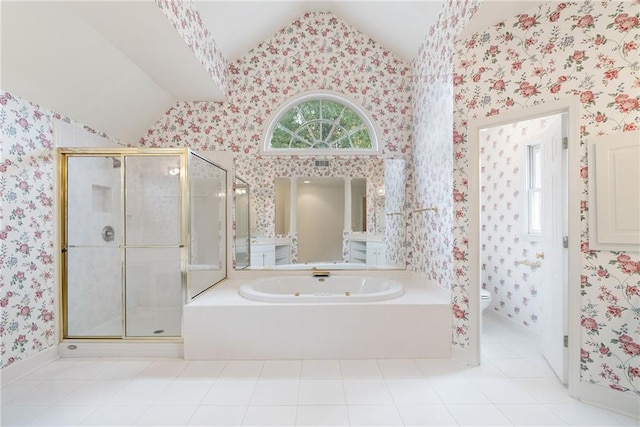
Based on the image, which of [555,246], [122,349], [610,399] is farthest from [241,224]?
[610,399]

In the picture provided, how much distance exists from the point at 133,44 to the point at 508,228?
3.78 meters

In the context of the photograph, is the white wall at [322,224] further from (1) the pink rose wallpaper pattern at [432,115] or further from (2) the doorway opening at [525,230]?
(2) the doorway opening at [525,230]

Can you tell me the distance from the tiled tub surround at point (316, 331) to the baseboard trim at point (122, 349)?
169 millimetres

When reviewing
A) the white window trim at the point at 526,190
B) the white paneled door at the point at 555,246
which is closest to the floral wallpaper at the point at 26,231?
the white paneled door at the point at 555,246

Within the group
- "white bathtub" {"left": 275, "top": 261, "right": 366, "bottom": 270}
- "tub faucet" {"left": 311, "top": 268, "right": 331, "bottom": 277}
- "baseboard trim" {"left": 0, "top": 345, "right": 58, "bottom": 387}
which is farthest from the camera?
"white bathtub" {"left": 275, "top": 261, "right": 366, "bottom": 270}

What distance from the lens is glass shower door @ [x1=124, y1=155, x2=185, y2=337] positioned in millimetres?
2492

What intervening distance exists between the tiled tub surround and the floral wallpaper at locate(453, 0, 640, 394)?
87 cm

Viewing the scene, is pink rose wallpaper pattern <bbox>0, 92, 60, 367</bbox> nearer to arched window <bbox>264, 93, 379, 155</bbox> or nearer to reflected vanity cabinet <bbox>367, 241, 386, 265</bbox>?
arched window <bbox>264, 93, 379, 155</bbox>

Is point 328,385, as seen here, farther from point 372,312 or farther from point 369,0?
point 369,0

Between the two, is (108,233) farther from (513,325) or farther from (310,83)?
(513,325)

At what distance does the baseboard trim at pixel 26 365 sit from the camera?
194cm

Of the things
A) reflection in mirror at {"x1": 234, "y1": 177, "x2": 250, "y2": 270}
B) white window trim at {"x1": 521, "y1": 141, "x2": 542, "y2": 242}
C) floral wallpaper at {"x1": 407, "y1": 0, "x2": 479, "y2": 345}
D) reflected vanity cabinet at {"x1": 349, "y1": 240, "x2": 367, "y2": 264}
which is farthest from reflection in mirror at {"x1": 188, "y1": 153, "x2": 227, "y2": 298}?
white window trim at {"x1": 521, "y1": 141, "x2": 542, "y2": 242}

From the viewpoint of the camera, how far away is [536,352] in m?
2.45

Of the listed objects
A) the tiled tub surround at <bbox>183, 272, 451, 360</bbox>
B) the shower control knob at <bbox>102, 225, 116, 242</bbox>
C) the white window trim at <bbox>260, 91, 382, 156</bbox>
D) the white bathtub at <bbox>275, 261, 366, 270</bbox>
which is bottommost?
the tiled tub surround at <bbox>183, 272, 451, 360</bbox>
